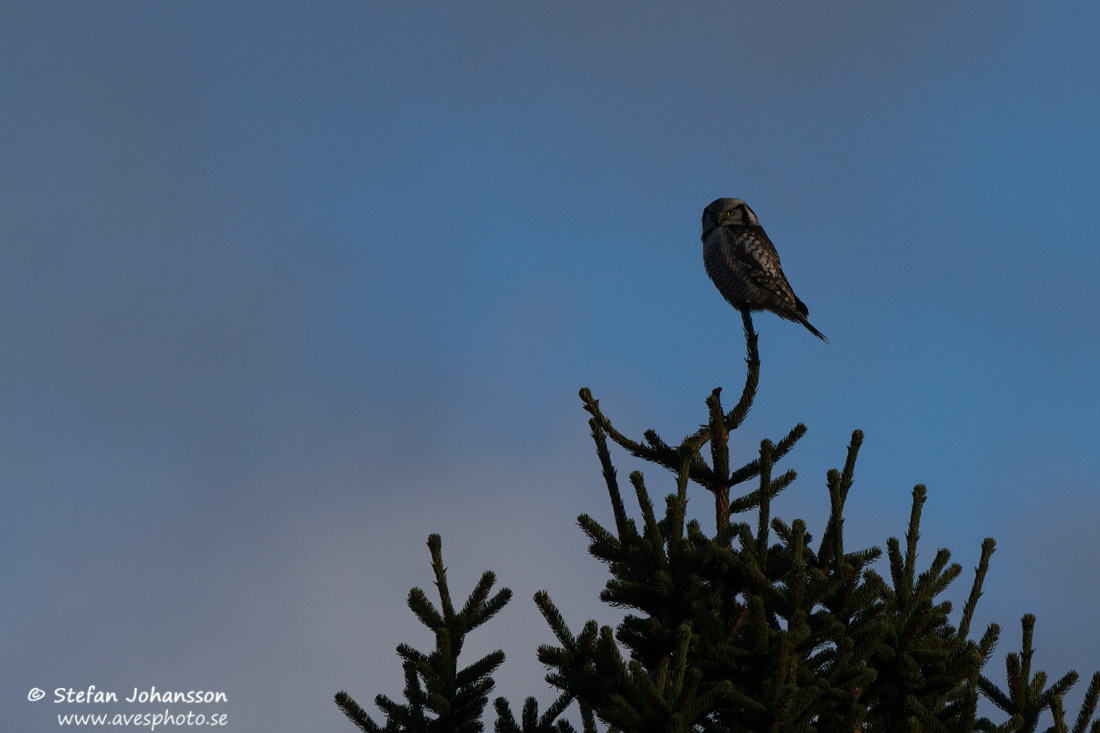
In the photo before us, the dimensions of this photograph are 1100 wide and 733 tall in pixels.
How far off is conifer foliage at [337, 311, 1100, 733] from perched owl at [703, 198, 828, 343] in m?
5.66

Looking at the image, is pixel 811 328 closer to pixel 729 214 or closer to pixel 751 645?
pixel 729 214

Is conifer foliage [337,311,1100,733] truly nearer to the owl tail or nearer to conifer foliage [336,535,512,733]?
conifer foliage [336,535,512,733]

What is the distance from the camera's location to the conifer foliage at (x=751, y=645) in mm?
4680

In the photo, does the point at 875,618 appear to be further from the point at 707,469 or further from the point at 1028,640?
the point at 707,469

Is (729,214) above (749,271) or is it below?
above

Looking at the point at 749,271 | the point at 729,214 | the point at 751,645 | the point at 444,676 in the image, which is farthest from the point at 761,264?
the point at 444,676

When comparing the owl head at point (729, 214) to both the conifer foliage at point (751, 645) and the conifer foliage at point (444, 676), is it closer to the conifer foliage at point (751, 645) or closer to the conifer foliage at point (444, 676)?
the conifer foliage at point (751, 645)

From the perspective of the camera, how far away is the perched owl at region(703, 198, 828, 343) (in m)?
11.4

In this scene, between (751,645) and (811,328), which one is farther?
(811,328)

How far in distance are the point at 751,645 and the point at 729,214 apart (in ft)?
26.0

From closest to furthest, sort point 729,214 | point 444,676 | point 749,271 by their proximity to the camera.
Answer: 1. point 444,676
2. point 749,271
3. point 729,214

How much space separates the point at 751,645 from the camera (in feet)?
18.1

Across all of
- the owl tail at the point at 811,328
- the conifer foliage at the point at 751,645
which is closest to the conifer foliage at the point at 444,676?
the conifer foliage at the point at 751,645

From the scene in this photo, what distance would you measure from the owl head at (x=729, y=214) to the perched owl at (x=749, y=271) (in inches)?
4.6
